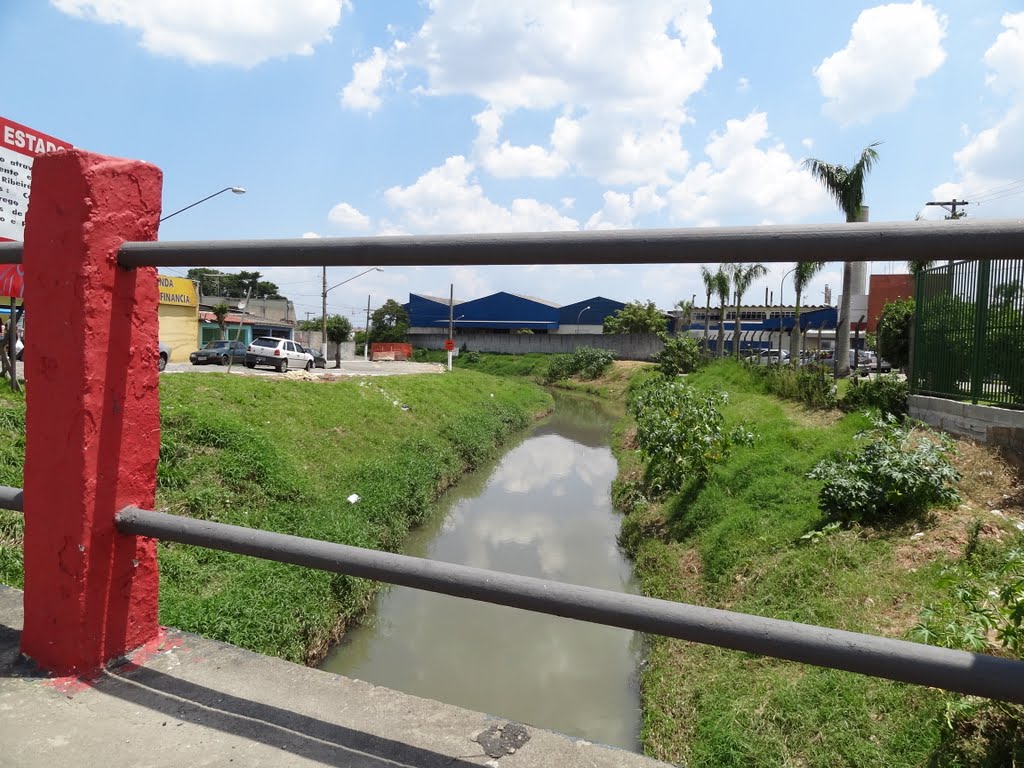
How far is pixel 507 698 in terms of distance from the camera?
19.7 feet

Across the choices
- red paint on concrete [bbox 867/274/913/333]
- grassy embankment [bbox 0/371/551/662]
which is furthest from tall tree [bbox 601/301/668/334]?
grassy embankment [bbox 0/371/551/662]

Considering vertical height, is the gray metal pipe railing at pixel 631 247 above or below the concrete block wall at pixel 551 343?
below

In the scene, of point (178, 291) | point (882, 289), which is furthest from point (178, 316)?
point (882, 289)

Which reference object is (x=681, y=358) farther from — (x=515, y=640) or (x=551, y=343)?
(x=515, y=640)

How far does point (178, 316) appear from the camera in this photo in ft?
107

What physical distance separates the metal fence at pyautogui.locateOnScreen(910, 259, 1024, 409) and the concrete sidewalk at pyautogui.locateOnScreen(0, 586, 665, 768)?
7181 millimetres

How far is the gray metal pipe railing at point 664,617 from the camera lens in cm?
106

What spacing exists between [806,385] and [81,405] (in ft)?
50.0

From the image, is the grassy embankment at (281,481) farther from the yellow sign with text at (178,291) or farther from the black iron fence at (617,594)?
the yellow sign with text at (178,291)

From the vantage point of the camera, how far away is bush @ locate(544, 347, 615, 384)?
42.8 meters

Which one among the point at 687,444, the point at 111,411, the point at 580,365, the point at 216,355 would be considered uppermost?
the point at 111,411

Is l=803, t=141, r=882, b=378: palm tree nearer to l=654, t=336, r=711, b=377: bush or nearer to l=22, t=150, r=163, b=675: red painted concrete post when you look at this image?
l=654, t=336, r=711, b=377: bush

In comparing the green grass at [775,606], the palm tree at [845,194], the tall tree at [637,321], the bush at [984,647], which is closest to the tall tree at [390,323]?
the tall tree at [637,321]

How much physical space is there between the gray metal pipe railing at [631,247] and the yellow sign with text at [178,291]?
3151 cm
